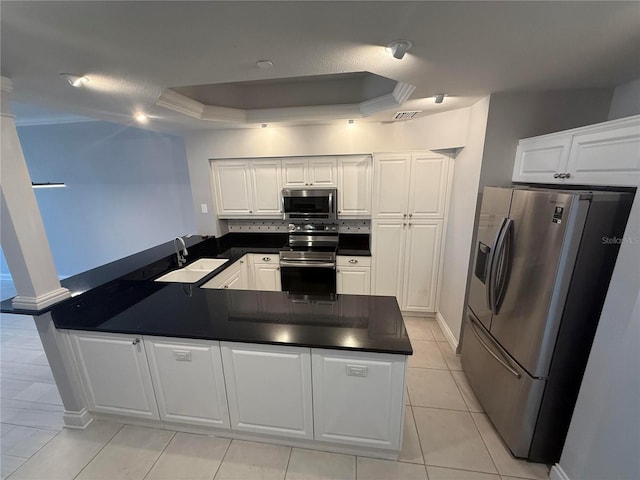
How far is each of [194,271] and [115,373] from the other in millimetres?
1197

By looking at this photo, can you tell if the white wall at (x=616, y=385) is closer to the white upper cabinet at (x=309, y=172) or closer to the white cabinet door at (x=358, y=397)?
the white cabinet door at (x=358, y=397)

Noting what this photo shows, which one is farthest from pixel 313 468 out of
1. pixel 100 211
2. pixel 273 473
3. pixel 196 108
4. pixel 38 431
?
pixel 100 211

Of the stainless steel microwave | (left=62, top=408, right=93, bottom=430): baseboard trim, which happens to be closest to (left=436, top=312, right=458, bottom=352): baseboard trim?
the stainless steel microwave

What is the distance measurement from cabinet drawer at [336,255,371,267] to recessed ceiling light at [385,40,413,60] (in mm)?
2262

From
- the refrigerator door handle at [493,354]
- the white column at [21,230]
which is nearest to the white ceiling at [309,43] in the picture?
the white column at [21,230]

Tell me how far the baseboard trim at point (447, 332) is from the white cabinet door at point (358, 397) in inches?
56.6

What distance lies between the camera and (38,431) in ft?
6.29

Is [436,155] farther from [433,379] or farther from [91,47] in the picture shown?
[91,47]

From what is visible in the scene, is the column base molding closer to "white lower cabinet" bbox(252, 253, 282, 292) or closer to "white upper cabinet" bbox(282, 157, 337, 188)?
"white lower cabinet" bbox(252, 253, 282, 292)

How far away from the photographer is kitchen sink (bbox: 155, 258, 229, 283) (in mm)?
2600

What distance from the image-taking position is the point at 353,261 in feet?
10.6

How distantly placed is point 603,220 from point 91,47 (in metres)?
2.55

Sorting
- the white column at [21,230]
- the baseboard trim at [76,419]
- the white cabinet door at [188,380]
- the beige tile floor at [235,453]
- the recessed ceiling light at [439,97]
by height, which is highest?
the recessed ceiling light at [439,97]

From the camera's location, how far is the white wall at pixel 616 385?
1.12 metres
